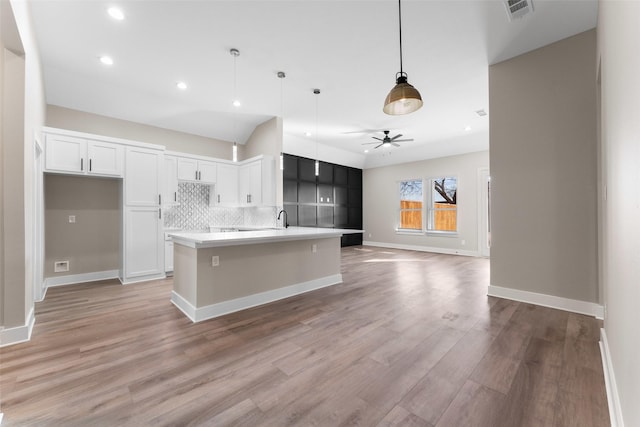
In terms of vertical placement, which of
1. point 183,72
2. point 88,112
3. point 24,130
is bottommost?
point 24,130

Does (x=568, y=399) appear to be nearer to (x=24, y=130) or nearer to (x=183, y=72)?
(x=24, y=130)

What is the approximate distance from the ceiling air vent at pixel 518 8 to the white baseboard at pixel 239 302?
3.76 m

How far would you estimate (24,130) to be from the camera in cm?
236

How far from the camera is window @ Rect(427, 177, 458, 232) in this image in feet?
25.4

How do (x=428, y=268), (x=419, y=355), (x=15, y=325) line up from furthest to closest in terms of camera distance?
1. (x=428, y=268)
2. (x=15, y=325)
3. (x=419, y=355)

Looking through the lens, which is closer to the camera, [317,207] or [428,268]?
[428,268]

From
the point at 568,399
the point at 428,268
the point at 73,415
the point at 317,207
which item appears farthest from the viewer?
the point at 317,207

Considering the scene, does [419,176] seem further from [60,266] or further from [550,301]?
[60,266]

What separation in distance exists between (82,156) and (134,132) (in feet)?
4.27

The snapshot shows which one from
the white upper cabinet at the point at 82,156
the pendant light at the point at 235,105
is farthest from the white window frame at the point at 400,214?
the white upper cabinet at the point at 82,156

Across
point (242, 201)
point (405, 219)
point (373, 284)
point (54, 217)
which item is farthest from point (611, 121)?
point (405, 219)

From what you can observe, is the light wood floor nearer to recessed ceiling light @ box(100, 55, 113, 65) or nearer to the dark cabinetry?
recessed ceiling light @ box(100, 55, 113, 65)

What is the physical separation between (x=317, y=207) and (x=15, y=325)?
21.7 ft

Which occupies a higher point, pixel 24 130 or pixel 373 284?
pixel 24 130
